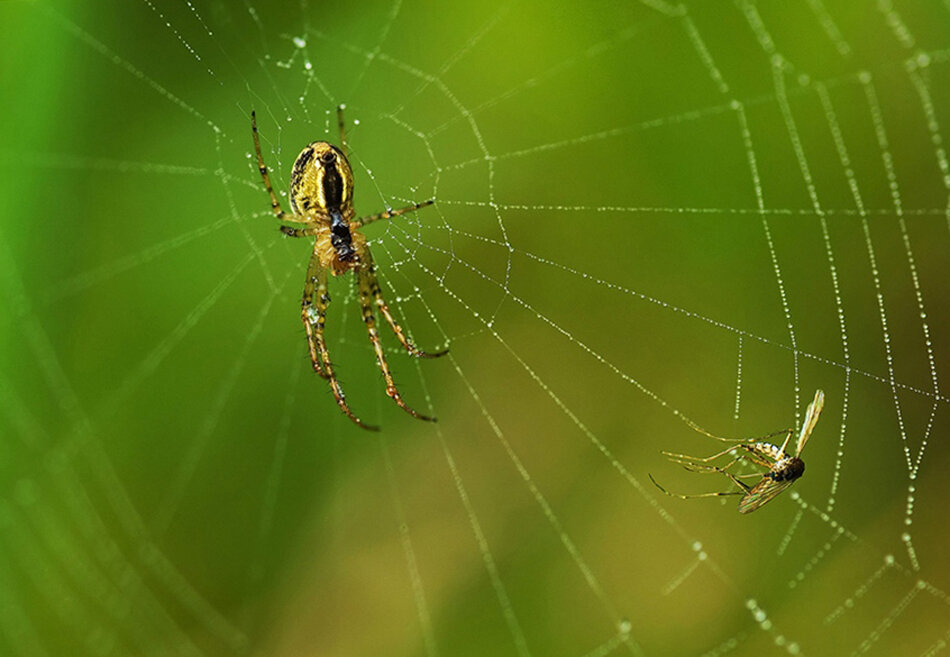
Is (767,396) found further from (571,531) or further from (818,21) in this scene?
(818,21)

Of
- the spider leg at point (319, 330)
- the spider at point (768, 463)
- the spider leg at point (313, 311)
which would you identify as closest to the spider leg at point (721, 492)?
the spider at point (768, 463)

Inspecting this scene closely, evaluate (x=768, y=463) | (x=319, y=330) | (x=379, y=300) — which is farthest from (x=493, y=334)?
(x=768, y=463)

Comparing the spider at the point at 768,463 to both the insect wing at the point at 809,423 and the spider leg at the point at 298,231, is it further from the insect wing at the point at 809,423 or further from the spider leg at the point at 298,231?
the spider leg at the point at 298,231

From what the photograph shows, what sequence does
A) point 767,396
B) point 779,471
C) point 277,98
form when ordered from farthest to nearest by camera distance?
point 767,396, point 277,98, point 779,471

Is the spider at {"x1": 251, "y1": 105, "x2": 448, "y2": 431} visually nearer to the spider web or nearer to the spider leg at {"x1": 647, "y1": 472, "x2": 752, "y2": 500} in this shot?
the spider web

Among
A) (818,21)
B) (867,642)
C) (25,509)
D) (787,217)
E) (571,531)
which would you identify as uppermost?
(818,21)

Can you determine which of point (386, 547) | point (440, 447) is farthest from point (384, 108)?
point (386, 547)

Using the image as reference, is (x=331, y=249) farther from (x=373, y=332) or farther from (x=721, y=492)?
(x=721, y=492)
